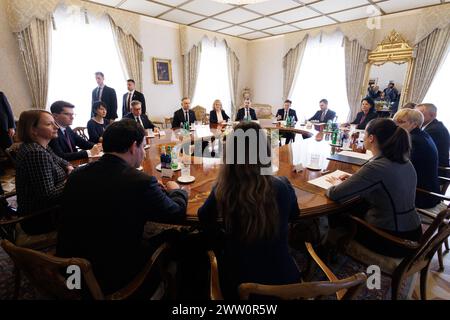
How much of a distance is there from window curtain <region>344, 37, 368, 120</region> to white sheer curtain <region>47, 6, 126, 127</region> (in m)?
4.91

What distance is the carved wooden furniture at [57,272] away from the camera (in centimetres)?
79

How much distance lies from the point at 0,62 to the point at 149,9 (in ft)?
8.30

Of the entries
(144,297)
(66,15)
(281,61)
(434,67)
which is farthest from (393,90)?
(66,15)

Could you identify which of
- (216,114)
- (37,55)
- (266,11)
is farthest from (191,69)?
(37,55)

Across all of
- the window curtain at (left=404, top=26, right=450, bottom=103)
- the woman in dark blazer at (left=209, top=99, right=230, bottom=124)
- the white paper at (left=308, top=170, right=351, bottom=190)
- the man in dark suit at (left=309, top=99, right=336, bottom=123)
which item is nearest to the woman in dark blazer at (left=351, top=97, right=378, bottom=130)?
the man in dark suit at (left=309, top=99, right=336, bottom=123)

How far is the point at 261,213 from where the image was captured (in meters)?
0.93

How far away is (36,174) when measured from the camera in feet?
4.58

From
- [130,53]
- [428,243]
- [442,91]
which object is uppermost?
[130,53]

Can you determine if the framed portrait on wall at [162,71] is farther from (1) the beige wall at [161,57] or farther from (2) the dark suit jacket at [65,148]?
(2) the dark suit jacket at [65,148]

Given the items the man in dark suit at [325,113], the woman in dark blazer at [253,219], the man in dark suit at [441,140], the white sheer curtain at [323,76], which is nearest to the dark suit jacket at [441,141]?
the man in dark suit at [441,140]

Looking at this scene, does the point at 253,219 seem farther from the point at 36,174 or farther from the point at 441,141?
the point at 441,141

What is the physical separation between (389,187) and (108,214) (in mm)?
1439

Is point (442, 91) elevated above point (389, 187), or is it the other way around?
point (442, 91)

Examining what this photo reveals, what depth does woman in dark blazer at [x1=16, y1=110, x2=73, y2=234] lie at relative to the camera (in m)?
1.40
